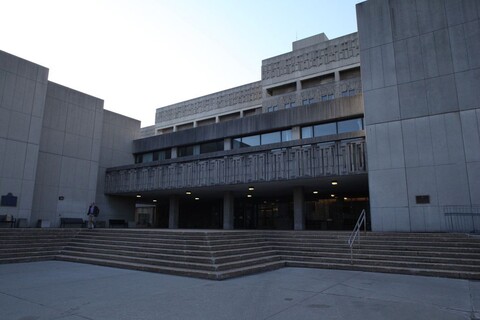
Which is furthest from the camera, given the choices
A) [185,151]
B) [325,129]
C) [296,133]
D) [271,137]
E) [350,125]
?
[185,151]

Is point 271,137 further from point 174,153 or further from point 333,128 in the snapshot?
point 174,153

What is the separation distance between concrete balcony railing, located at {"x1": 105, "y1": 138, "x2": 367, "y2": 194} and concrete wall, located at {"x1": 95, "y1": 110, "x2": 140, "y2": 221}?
0.75m

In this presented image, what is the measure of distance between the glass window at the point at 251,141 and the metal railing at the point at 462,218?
1196 centimetres

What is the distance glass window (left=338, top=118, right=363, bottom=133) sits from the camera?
19.1 m

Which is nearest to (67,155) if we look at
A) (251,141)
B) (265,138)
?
(251,141)

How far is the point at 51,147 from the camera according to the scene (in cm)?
2230

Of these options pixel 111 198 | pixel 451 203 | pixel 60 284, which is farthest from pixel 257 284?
pixel 111 198

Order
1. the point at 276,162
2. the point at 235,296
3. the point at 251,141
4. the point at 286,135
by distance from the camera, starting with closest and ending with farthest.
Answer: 1. the point at 235,296
2. the point at 276,162
3. the point at 286,135
4. the point at 251,141

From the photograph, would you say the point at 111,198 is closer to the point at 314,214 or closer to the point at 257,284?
the point at 314,214

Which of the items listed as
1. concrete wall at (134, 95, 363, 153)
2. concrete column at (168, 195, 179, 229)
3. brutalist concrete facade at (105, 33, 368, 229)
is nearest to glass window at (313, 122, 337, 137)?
brutalist concrete facade at (105, 33, 368, 229)

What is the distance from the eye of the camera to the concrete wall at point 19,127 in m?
19.0

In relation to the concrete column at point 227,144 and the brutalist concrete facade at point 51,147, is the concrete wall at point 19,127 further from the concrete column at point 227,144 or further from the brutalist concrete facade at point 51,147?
the concrete column at point 227,144

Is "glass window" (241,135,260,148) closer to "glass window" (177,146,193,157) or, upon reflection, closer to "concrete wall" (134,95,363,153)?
"concrete wall" (134,95,363,153)

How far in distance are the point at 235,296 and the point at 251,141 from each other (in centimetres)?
1667
